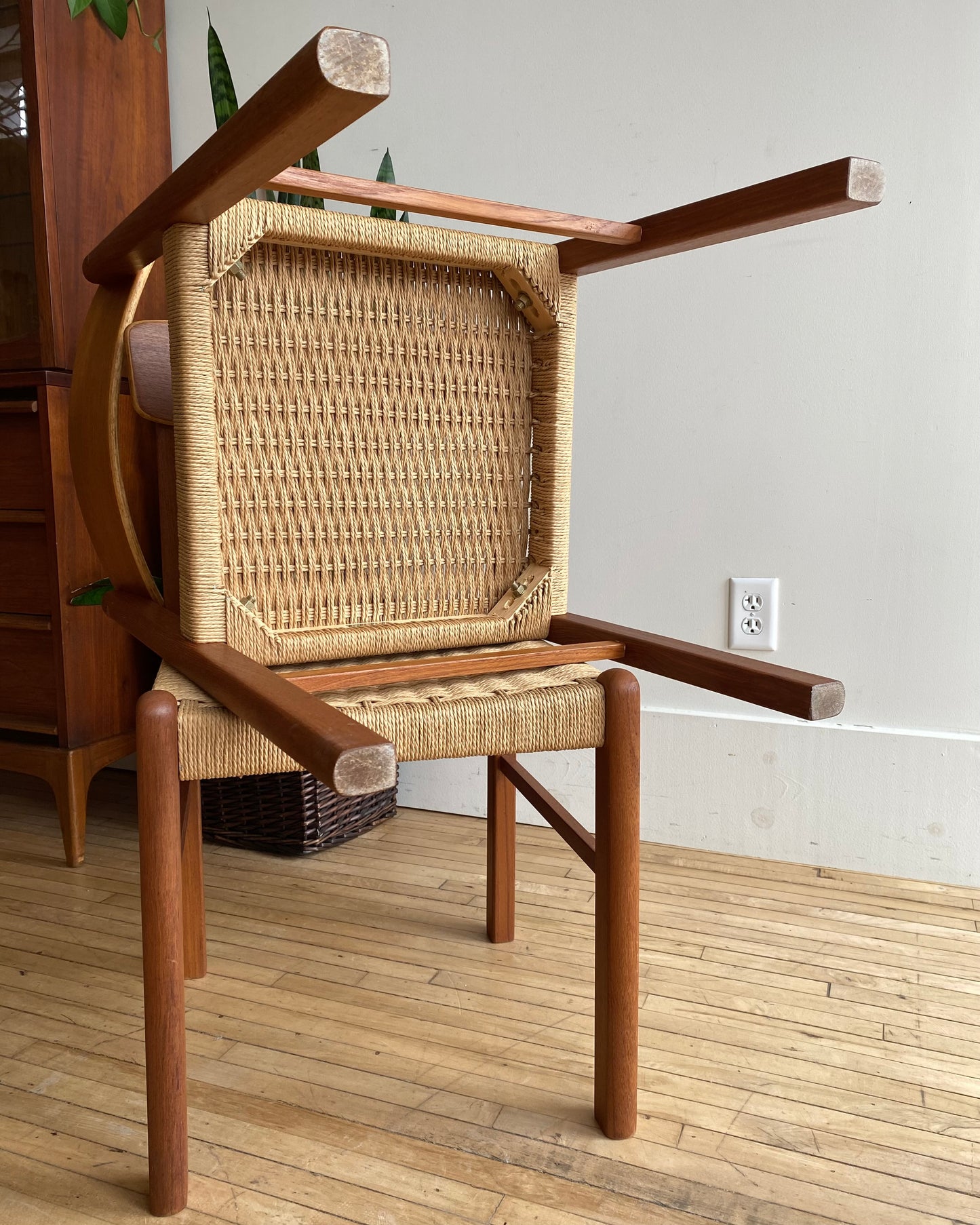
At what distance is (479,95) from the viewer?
1596mm

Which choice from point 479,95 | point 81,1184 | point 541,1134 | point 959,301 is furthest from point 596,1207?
point 479,95

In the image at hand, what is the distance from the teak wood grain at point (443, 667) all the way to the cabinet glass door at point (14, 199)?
998 millimetres

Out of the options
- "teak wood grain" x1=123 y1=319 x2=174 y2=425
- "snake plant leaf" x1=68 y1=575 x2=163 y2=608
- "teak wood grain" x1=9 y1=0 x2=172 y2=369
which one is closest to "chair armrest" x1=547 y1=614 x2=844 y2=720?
"teak wood grain" x1=123 y1=319 x2=174 y2=425

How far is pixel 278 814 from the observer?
5.01ft

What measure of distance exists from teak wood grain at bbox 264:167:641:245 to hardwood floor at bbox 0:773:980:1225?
0.79m

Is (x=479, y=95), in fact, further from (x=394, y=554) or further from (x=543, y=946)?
(x=543, y=946)

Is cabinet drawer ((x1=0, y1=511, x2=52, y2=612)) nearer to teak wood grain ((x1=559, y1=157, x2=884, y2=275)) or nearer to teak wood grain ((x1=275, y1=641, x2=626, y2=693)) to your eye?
teak wood grain ((x1=275, y1=641, x2=626, y2=693))

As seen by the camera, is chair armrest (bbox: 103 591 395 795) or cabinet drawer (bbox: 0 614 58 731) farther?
cabinet drawer (bbox: 0 614 58 731)

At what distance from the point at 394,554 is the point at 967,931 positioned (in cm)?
92

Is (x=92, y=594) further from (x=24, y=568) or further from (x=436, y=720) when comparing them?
(x=436, y=720)

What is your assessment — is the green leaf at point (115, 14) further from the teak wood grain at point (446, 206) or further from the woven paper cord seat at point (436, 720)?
A: the woven paper cord seat at point (436, 720)

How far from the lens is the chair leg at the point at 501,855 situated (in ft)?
3.93

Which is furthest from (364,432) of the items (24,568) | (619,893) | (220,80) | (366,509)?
(24,568)

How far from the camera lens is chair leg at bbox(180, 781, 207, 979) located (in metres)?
1.10
